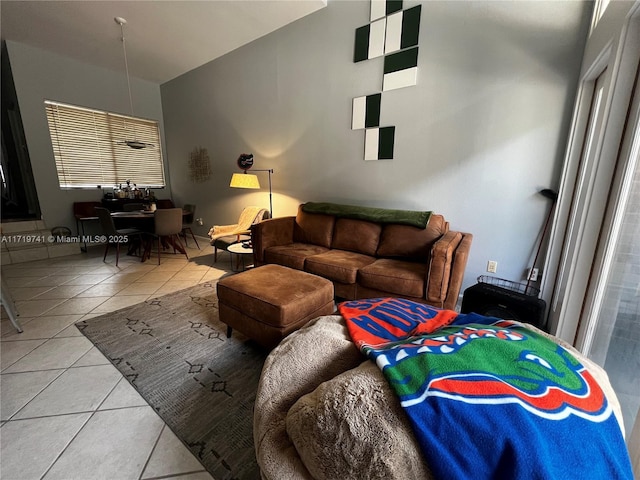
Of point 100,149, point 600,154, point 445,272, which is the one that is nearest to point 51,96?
point 100,149

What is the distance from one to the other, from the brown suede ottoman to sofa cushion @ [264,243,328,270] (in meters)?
0.60

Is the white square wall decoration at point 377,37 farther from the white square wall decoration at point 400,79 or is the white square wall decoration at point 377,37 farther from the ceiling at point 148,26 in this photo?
the ceiling at point 148,26

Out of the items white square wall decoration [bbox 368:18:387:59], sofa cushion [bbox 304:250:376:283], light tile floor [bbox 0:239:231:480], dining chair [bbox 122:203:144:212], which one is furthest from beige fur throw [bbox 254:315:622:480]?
dining chair [bbox 122:203:144:212]

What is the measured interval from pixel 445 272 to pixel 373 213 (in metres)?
0.99

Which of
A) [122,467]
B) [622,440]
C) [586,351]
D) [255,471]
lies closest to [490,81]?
[586,351]

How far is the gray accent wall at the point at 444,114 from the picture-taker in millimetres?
2078

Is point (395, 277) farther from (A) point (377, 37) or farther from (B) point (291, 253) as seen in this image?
(A) point (377, 37)

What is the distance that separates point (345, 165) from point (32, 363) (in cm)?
307

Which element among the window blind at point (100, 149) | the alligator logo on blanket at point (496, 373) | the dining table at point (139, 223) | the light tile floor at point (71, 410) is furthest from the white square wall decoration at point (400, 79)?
the window blind at point (100, 149)

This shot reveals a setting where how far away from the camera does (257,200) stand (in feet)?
13.5

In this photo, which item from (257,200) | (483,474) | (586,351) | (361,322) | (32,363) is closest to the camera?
(483,474)

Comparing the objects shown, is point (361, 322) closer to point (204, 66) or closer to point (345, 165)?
point (345, 165)

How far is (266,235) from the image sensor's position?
286 centimetres

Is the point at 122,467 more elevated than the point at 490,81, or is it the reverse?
the point at 490,81
